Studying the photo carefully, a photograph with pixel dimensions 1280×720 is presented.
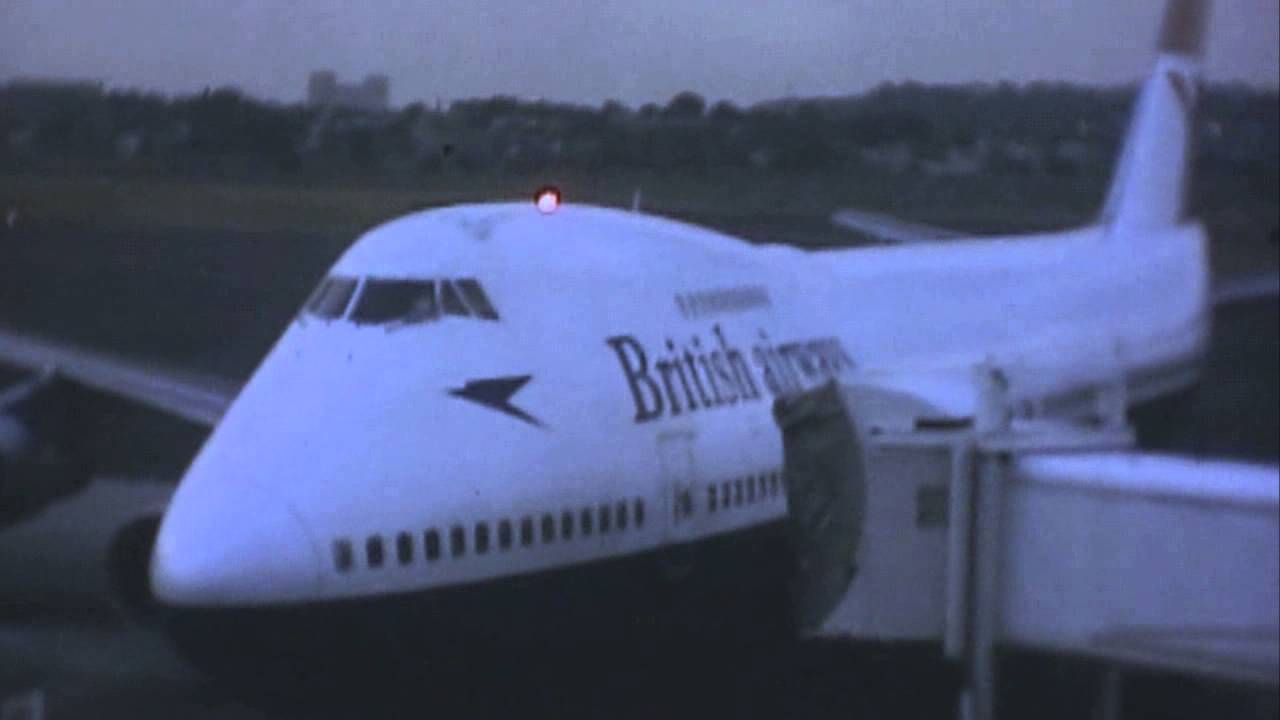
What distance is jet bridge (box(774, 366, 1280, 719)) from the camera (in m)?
6.36

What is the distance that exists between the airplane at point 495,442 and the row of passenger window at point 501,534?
0.01m

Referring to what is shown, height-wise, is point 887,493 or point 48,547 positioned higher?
point 887,493

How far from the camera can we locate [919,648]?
10.5 meters

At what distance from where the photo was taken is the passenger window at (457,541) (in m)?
8.17

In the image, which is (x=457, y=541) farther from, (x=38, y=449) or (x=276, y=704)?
(x=38, y=449)

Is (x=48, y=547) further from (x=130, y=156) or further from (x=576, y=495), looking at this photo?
(x=576, y=495)

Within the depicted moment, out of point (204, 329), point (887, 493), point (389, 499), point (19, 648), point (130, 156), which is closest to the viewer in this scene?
point (887, 493)

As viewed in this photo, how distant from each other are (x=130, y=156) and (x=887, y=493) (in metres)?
12.7

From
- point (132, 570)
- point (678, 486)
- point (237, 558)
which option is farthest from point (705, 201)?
point (237, 558)

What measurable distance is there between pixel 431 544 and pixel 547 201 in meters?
3.43

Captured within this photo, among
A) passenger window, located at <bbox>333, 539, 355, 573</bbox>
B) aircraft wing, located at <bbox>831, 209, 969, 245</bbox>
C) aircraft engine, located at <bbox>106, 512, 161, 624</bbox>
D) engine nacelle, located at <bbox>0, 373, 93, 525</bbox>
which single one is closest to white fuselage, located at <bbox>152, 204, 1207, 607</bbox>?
passenger window, located at <bbox>333, 539, 355, 573</bbox>

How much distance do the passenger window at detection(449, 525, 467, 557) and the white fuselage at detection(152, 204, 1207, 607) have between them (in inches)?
0.4

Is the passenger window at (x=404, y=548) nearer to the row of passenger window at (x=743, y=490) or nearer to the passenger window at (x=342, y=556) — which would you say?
the passenger window at (x=342, y=556)

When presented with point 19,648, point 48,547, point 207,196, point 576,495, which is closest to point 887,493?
point 576,495
